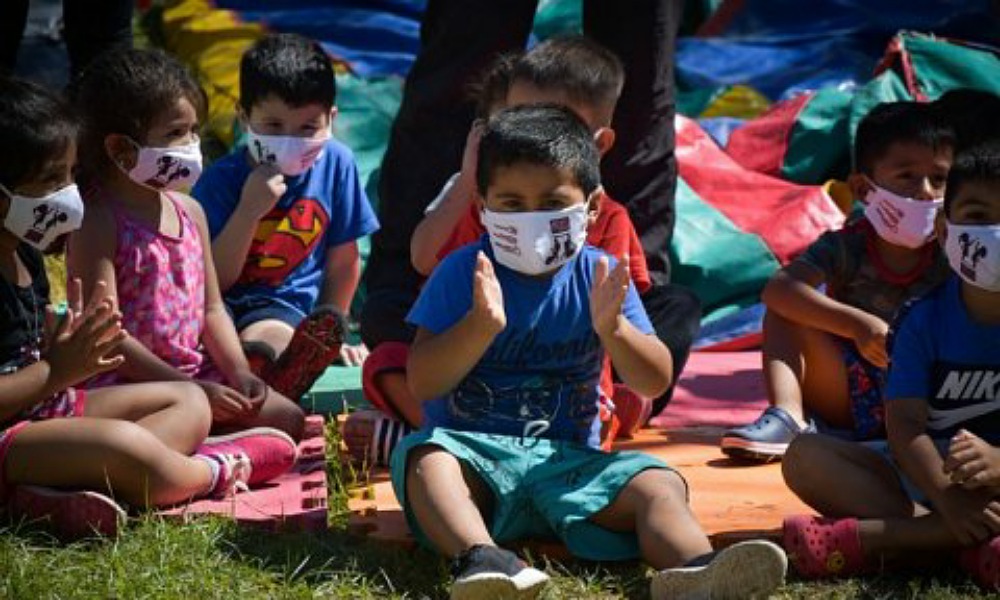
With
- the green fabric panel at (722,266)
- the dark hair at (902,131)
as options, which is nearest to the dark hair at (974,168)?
the dark hair at (902,131)

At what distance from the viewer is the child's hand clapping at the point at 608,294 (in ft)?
12.0

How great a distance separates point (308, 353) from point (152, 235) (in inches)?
23.7

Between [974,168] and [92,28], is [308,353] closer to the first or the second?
[92,28]

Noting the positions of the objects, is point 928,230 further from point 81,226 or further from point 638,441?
point 81,226

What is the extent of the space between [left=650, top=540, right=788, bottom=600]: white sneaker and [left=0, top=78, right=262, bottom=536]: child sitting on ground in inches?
46.9

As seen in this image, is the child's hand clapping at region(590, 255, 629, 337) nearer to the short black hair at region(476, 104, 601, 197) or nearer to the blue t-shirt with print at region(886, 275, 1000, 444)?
the short black hair at region(476, 104, 601, 197)

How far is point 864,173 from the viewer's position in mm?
4609

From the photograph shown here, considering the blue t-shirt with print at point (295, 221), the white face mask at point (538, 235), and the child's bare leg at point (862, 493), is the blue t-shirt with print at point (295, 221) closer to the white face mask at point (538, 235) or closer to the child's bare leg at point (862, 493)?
the white face mask at point (538, 235)

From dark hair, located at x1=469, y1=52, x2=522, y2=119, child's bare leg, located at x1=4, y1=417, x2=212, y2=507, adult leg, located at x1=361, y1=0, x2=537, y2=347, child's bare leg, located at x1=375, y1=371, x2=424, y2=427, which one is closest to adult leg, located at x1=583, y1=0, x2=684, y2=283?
adult leg, located at x1=361, y1=0, x2=537, y2=347

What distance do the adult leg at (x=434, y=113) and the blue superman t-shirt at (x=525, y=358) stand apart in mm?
1341

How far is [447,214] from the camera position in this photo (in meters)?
4.56

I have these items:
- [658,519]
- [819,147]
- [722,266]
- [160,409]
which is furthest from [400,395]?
[819,147]

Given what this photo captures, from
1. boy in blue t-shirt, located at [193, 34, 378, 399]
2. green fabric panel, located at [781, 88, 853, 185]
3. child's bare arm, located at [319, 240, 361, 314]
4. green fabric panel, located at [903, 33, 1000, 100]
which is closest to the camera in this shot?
boy in blue t-shirt, located at [193, 34, 378, 399]

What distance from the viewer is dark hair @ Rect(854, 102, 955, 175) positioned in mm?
4500
